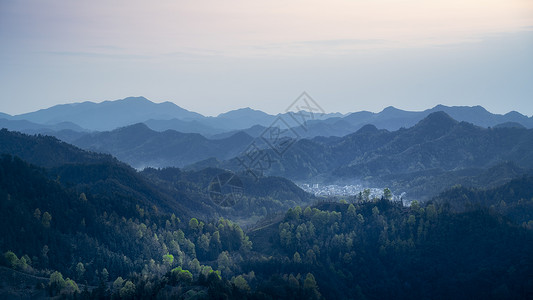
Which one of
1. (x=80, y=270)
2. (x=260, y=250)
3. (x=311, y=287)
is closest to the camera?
(x=311, y=287)

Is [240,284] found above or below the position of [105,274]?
below

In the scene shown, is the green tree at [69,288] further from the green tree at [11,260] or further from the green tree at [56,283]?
the green tree at [11,260]

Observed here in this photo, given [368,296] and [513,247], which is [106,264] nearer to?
[368,296]

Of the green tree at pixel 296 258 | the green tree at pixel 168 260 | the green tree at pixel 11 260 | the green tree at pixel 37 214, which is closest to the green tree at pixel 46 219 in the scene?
the green tree at pixel 37 214

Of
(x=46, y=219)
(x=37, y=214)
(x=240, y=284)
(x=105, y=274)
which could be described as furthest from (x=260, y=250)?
(x=37, y=214)

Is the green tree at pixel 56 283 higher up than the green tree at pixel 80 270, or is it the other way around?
the green tree at pixel 56 283

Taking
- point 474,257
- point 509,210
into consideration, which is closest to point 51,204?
point 474,257

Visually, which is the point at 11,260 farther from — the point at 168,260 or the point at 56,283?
the point at 168,260

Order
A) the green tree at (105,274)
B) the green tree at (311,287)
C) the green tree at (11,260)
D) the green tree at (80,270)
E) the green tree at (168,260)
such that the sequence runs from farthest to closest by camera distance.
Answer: the green tree at (168,260), the green tree at (105,274), the green tree at (80,270), the green tree at (311,287), the green tree at (11,260)

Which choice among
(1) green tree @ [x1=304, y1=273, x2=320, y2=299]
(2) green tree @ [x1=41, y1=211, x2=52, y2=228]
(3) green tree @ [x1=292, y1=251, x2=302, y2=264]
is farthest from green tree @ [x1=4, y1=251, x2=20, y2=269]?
(3) green tree @ [x1=292, y1=251, x2=302, y2=264]
